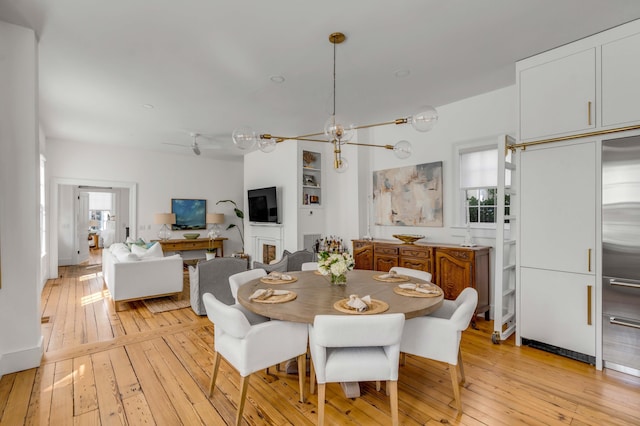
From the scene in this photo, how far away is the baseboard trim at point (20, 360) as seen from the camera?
101 inches

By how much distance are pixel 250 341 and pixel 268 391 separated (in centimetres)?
70

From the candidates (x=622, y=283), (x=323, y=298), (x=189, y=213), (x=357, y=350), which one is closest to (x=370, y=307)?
(x=357, y=350)

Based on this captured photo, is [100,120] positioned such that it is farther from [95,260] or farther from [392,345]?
[392,345]

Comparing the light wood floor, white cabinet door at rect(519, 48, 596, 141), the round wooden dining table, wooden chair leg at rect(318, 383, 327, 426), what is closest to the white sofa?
the light wood floor

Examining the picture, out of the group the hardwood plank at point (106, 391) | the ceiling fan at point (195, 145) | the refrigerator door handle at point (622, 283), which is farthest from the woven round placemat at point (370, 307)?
the ceiling fan at point (195, 145)

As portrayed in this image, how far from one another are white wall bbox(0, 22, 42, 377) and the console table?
4575 mm

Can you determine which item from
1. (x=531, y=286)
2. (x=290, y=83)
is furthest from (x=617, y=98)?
(x=290, y=83)

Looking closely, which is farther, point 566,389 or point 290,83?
point 290,83

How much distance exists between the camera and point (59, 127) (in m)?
5.57

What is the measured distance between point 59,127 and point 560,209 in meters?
7.62

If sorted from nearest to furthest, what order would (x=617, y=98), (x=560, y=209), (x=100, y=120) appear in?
(x=617, y=98), (x=560, y=209), (x=100, y=120)

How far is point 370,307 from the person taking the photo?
2.04 m

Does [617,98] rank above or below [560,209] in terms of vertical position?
above

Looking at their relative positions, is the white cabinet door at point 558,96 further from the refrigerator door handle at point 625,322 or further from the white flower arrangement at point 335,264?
the white flower arrangement at point 335,264
